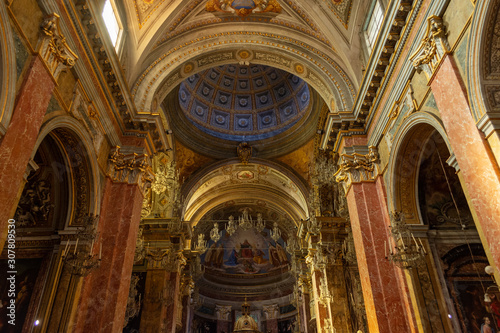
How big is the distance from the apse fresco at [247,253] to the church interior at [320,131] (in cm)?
1216

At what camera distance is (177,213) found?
18.1m

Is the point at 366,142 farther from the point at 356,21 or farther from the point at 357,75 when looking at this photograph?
the point at 356,21

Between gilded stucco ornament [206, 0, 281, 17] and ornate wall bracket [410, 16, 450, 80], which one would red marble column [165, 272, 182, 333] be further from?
ornate wall bracket [410, 16, 450, 80]

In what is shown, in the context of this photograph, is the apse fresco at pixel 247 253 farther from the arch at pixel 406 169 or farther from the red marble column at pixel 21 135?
the red marble column at pixel 21 135

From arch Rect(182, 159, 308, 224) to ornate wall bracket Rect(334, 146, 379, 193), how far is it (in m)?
9.63

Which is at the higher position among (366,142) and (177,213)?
(177,213)

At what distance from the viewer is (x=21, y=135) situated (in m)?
5.52

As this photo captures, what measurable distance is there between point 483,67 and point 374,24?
5250 millimetres

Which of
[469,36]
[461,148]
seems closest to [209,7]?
[469,36]

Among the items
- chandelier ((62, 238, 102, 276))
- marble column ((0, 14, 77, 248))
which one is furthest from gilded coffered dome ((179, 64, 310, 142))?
marble column ((0, 14, 77, 248))

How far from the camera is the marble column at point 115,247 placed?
8.09m

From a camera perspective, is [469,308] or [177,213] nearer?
[469,308]

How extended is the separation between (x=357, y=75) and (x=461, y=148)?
5.73 metres

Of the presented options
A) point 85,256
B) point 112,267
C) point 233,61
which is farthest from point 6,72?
point 233,61
